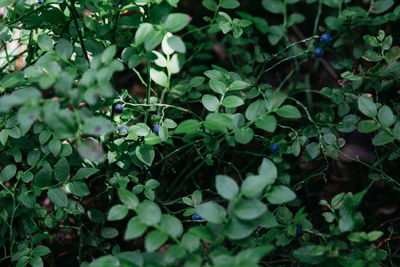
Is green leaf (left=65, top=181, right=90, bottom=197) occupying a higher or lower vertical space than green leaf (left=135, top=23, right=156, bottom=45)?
lower

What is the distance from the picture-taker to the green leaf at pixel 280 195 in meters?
0.70

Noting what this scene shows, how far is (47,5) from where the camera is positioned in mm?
936

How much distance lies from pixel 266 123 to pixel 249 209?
176mm

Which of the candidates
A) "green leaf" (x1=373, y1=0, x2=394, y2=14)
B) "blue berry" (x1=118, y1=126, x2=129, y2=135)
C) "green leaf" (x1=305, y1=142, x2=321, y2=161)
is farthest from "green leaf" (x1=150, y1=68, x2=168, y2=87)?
"green leaf" (x1=373, y1=0, x2=394, y2=14)

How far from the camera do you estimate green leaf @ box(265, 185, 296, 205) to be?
70 centimetres

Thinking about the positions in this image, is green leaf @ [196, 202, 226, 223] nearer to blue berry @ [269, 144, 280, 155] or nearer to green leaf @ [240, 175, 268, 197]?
green leaf @ [240, 175, 268, 197]

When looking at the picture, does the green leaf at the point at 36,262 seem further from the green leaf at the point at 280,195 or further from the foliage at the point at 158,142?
the green leaf at the point at 280,195

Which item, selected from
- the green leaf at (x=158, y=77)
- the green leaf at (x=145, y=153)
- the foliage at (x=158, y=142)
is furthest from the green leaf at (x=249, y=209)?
the green leaf at (x=158, y=77)

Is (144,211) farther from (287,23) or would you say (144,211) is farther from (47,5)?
(287,23)

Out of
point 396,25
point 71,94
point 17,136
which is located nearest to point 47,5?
point 17,136

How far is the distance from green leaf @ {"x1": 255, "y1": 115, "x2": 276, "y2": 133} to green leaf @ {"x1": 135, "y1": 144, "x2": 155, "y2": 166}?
1.00 feet

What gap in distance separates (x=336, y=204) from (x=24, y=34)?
0.97 meters

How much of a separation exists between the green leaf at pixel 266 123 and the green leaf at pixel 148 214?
0.25 m

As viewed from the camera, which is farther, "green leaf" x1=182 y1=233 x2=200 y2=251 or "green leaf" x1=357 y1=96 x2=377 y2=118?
"green leaf" x1=357 y1=96 x2=377 y2=118
